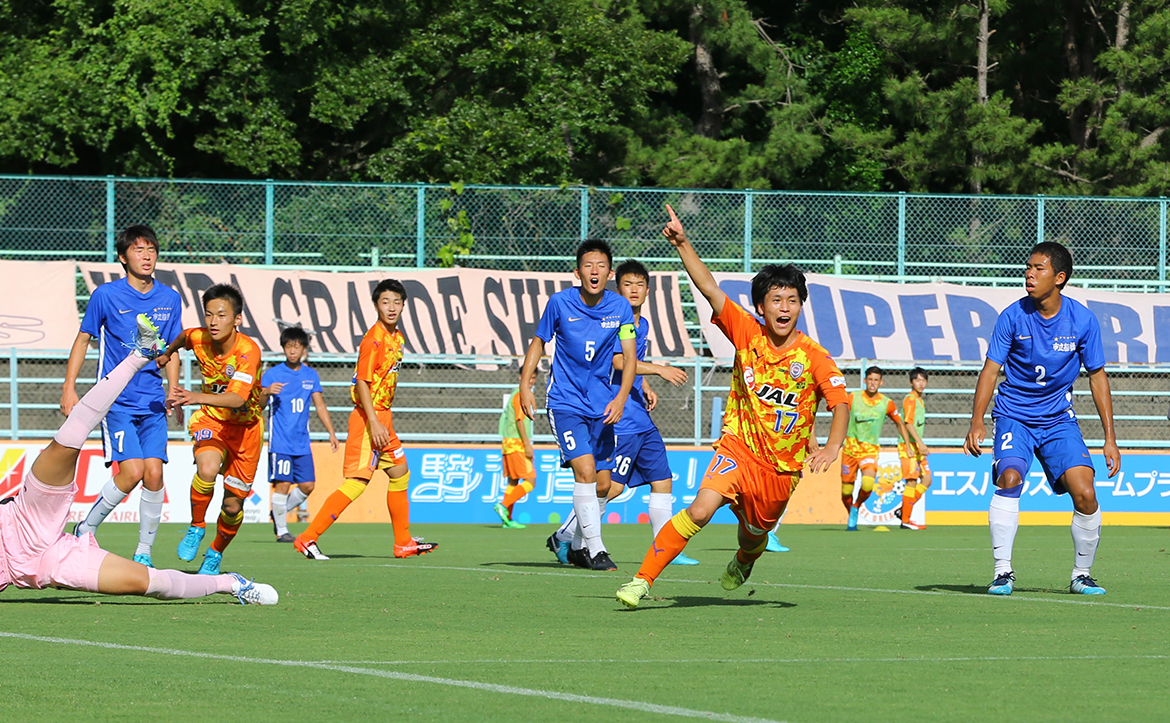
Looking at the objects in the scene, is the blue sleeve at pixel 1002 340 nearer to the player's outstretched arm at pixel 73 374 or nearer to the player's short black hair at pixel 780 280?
the player's short black hair at pixel 780 280

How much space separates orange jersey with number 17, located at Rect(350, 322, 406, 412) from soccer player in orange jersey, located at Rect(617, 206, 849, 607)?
471 cm

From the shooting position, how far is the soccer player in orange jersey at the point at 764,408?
832cm

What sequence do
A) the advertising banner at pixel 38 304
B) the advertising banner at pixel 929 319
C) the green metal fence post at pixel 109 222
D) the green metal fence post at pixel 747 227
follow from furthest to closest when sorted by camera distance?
the green metal fence post at pixel 747 227 → the advertising banner at pixel 929 319 → the green metal fence post at pixel 109 222 → the advertising banner at pixel 38 304

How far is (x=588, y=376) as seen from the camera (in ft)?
37.6

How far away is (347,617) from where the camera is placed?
823 centimetres

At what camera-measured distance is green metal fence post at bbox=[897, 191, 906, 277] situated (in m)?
25.1

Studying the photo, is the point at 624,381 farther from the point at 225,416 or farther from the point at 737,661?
the point at 737,661

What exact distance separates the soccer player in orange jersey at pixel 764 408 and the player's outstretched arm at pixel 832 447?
1cm

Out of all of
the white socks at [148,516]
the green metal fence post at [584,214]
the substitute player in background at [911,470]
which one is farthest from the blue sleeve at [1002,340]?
the green metal fence post at [584,214]

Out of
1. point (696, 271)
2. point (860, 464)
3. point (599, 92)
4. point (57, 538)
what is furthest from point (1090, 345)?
point (599, 92)

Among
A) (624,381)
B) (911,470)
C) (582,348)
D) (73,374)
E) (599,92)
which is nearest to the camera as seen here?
(73,374)

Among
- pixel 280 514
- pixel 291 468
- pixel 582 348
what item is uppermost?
pixel 582 348

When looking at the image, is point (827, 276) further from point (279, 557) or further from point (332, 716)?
point (332, 716)

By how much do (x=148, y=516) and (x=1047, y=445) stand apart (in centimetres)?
616
